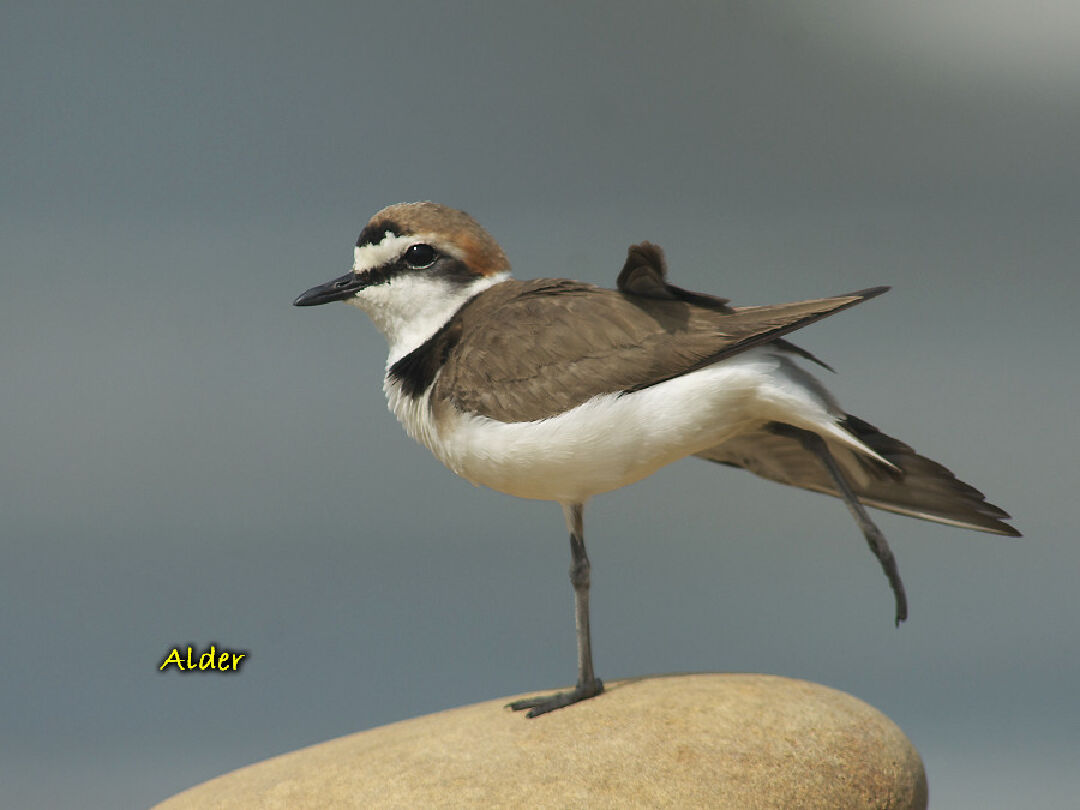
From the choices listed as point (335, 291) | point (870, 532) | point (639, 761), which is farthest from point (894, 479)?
point (335, 291)

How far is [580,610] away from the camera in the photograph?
3994mm

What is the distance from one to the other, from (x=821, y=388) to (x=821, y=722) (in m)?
1.01

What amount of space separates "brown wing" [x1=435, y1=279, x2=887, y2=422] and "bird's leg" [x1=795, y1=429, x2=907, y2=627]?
51 centimetres

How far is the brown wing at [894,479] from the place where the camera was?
394 centimetres

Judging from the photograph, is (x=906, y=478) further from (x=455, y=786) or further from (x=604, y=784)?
(x=455, y=786)

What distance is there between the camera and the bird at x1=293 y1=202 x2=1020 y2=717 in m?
3.62

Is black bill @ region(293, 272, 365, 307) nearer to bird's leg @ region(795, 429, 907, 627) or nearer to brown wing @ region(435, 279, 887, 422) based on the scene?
brown wing @ region(435, 279, 887, 422)

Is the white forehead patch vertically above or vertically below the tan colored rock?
above

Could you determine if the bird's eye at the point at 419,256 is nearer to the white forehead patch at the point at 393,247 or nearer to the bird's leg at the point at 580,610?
the white forehead patch at the point at 393,247

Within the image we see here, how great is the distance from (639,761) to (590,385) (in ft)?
3.58

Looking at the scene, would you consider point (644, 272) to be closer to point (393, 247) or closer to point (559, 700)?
point (393, 247)

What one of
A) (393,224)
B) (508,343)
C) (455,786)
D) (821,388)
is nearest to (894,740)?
(821,388)

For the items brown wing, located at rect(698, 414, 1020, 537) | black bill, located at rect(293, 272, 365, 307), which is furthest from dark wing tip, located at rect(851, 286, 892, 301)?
black bill, located at rect(293, 272, 365, 307)

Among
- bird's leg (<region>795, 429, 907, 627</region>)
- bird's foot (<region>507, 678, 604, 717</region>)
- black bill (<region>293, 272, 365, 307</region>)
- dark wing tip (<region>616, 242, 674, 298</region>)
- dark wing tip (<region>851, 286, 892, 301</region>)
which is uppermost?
black bill (<region>293, 272, 365, 307</region>)
